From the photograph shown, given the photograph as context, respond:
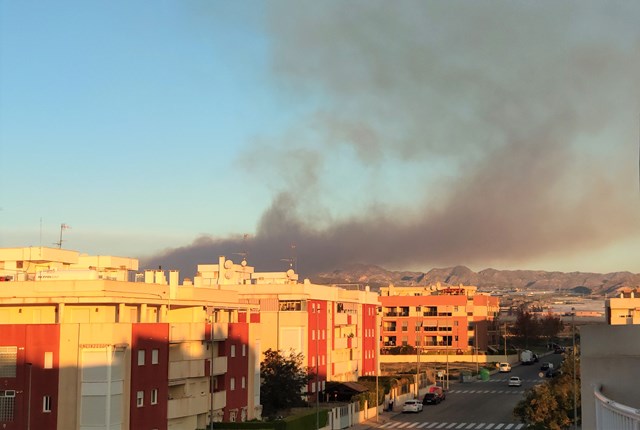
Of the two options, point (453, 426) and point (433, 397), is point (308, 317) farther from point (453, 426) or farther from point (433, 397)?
point (453, 426)

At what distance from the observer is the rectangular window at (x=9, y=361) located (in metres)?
56.8

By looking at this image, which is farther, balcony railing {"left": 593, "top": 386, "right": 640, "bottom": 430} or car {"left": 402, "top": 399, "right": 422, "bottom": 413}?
car {"left": 402, "top": 399, "right": 422, "bottom": 413}

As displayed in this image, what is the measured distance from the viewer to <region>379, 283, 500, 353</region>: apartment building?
182375mm

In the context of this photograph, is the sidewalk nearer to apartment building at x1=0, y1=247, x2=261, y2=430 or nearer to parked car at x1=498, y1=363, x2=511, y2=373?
apartment building at x1=0, y1=247, x2=261, y2=430

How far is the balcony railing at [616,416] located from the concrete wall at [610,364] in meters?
3.83

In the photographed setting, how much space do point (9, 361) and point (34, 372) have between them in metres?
1.64

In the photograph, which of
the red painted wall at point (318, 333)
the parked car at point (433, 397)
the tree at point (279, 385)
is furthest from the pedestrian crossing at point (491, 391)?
the tree at point (279, 385)

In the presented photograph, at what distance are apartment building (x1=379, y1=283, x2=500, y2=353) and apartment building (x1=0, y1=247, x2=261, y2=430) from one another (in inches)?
4313

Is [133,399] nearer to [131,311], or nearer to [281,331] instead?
[131,311]

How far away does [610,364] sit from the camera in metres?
21.1

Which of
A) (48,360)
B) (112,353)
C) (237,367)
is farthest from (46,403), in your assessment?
(237,367)

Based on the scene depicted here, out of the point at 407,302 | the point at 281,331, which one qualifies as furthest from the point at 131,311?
the point at 407,302

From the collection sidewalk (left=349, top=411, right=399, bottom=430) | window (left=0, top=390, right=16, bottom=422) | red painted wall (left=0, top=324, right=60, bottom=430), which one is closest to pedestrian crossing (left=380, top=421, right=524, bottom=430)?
sidewalk (left=349, top=411, right=399, bottom=430)

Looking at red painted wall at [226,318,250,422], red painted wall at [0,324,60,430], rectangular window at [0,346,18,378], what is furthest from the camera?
red painted wall at [226,318,250,422]
